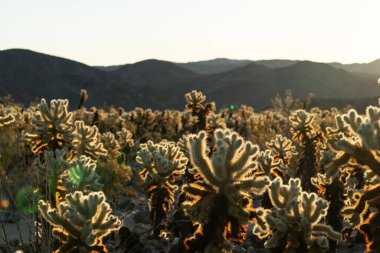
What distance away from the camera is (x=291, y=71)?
9256cm

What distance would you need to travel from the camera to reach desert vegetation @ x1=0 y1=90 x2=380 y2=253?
144 inches

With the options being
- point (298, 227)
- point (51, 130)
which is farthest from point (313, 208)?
point (51, 130)

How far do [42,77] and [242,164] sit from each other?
82042 mm

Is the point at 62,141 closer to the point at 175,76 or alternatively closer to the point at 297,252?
the point at 297,252

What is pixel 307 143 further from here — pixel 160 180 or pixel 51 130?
pixel 51 130

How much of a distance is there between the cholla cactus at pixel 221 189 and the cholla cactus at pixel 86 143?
4.43 metres

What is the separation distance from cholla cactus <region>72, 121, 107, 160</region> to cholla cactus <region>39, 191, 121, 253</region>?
386 centimetres

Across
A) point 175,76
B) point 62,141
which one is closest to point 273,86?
point 175,76

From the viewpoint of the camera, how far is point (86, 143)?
797 centimetres

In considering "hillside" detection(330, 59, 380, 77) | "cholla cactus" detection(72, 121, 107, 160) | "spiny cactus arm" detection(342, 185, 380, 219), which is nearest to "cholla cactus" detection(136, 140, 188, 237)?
"cholla cactus" detection(72, 121, 107, 160)

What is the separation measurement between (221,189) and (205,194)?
A: 135mm

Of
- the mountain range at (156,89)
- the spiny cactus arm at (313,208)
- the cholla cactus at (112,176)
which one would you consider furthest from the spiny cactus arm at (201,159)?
the mountain range at (156,89)

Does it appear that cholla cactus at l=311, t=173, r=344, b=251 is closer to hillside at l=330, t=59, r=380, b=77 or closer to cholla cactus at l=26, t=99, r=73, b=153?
cholla cactus at l=26, t=99, r=73, b=153

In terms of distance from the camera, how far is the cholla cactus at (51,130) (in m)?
7.43
